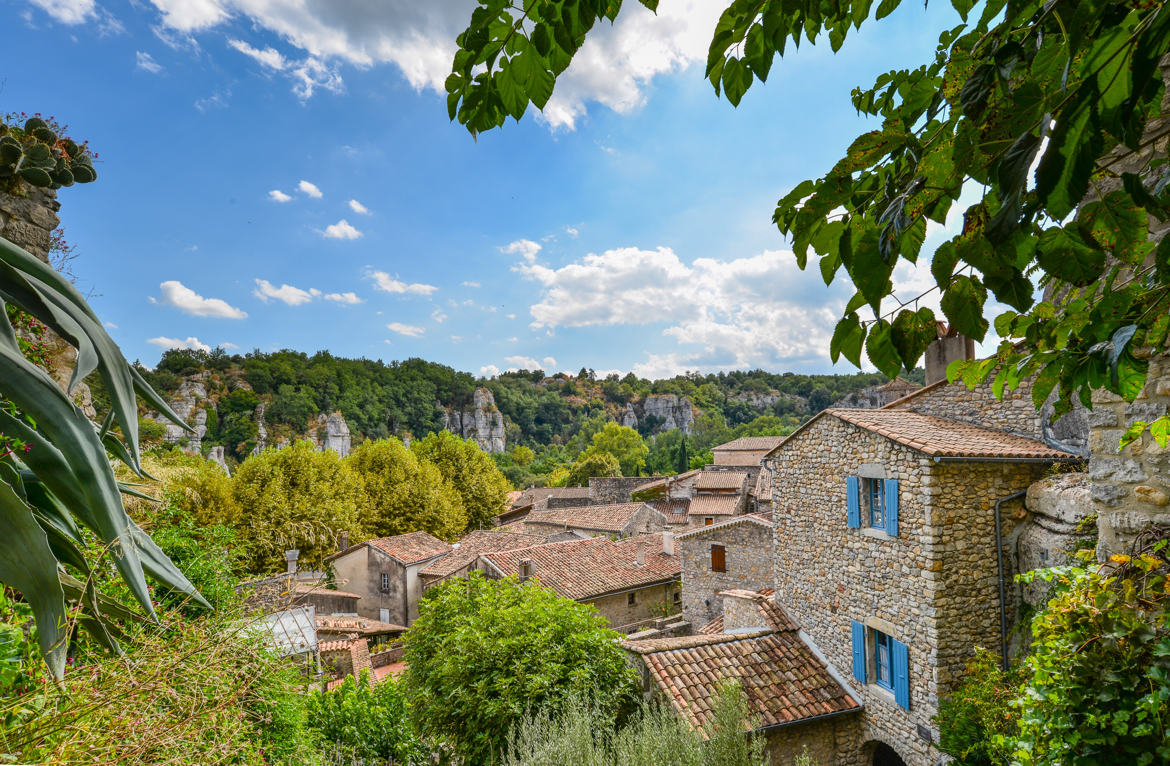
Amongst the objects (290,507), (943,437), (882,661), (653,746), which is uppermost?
(943,437)

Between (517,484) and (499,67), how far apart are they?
5293 cm

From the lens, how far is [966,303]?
1.04 metres

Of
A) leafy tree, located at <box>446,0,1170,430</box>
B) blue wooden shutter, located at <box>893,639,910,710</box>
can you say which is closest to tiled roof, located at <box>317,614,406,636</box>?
blue wooden shutter, located at <box>893,639,910,710</box>

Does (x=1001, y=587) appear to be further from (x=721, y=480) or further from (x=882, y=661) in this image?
(x=721, y=480)

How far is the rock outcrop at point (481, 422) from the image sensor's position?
232ft

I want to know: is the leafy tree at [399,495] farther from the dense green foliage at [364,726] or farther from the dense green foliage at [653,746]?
the dense green foliage at [653,746]

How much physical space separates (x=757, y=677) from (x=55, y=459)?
9.24m

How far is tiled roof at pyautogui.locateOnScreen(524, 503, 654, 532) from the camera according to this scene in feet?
72.5

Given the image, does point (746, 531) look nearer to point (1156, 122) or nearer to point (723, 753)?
point (723, 753)

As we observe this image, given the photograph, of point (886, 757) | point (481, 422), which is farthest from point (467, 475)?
point (481, 422)

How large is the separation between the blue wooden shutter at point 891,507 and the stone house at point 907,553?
0.01 metres


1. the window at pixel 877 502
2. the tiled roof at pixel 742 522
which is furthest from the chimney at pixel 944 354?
the tiled roof at pixel 742 522

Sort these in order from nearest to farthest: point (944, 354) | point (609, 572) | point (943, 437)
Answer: point (943, 437), point (944, 354), point (609, 572)

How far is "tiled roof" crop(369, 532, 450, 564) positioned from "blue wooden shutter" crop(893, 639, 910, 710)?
48.2 ft
